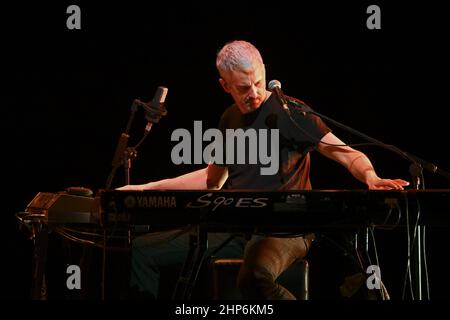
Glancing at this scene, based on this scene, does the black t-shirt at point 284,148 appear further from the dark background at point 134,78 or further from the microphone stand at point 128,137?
the dark background at point 134,78

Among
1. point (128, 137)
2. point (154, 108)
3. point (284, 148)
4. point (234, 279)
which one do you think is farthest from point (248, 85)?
point (234, 279)

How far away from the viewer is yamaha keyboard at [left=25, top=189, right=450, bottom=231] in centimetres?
217

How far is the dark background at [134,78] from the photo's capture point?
3781 mm

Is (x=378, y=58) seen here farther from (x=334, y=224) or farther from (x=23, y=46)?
(x=23, y=46)

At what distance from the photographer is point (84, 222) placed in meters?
2.46

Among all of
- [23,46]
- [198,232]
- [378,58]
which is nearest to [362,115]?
[378,58]

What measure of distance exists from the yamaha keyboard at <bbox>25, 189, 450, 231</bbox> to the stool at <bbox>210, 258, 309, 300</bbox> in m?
0.51

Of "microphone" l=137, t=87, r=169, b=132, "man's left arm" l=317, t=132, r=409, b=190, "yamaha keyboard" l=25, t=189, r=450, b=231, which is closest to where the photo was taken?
"yamaha keyboard" l=25, t=189, r=450, b=231

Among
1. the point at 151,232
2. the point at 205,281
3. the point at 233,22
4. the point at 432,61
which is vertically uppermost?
the point at 233,22

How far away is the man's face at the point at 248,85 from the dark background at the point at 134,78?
78cm

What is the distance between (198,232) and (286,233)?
32 cm

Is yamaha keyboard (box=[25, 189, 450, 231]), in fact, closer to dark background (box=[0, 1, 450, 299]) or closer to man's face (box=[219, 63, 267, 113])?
man's face (box=[219, 63, 267, 113])

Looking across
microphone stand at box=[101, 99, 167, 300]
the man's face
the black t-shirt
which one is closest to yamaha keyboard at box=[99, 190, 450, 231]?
microphone stand at box=[101, 99, 167, 300]

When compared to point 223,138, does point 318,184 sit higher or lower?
lower
